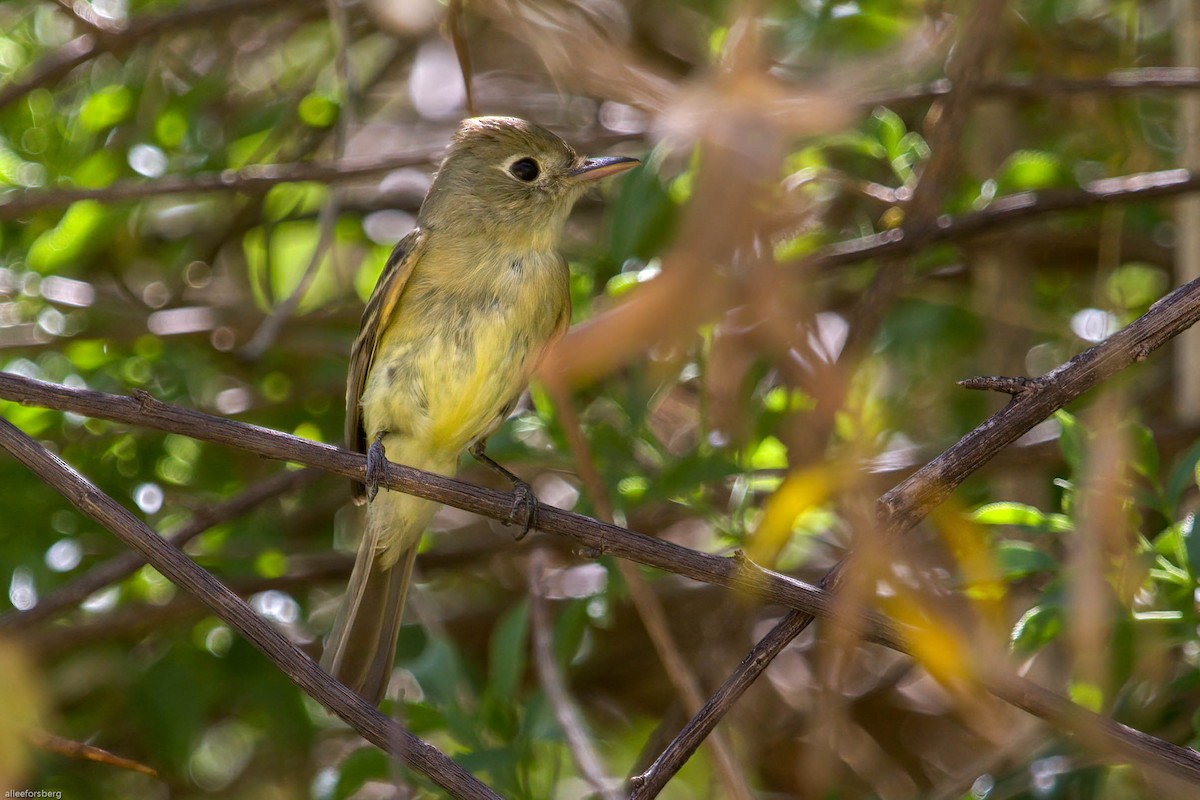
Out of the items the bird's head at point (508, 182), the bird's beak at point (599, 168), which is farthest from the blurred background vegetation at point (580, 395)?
the bird's head at point (508, 182)

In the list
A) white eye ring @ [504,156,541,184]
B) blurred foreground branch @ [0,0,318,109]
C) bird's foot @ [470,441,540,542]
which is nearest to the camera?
bird's foot @ [470,441,540,542]

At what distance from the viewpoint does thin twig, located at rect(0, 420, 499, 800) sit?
2.12 metres

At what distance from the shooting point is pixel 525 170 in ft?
12.7

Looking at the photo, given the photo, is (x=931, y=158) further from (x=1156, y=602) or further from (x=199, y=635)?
(x=199, y=635)

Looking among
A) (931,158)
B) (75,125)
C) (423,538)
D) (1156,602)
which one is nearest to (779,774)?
(423,538)

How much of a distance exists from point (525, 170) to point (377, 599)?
137 centimetres

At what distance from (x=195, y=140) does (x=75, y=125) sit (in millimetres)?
353

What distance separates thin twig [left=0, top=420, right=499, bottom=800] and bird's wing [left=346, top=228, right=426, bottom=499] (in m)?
1.41

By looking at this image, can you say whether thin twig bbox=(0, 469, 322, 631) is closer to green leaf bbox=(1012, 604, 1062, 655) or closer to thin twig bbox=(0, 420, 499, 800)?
thin twig bbox=(0, 420, 499, 800)

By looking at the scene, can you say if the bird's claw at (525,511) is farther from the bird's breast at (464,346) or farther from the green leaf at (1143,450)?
the green leaf at (1143,450)

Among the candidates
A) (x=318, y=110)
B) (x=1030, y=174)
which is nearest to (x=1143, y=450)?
(x=1030, y=174)

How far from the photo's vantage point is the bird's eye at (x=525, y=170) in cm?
385

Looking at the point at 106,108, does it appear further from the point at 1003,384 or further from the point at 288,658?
the point at 1003,384

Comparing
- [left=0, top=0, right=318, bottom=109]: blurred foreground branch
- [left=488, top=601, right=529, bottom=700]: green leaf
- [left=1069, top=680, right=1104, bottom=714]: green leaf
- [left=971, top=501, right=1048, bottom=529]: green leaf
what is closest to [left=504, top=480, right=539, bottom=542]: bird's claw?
[left=488, top=601, right=529, bottom=700]: green leaf
